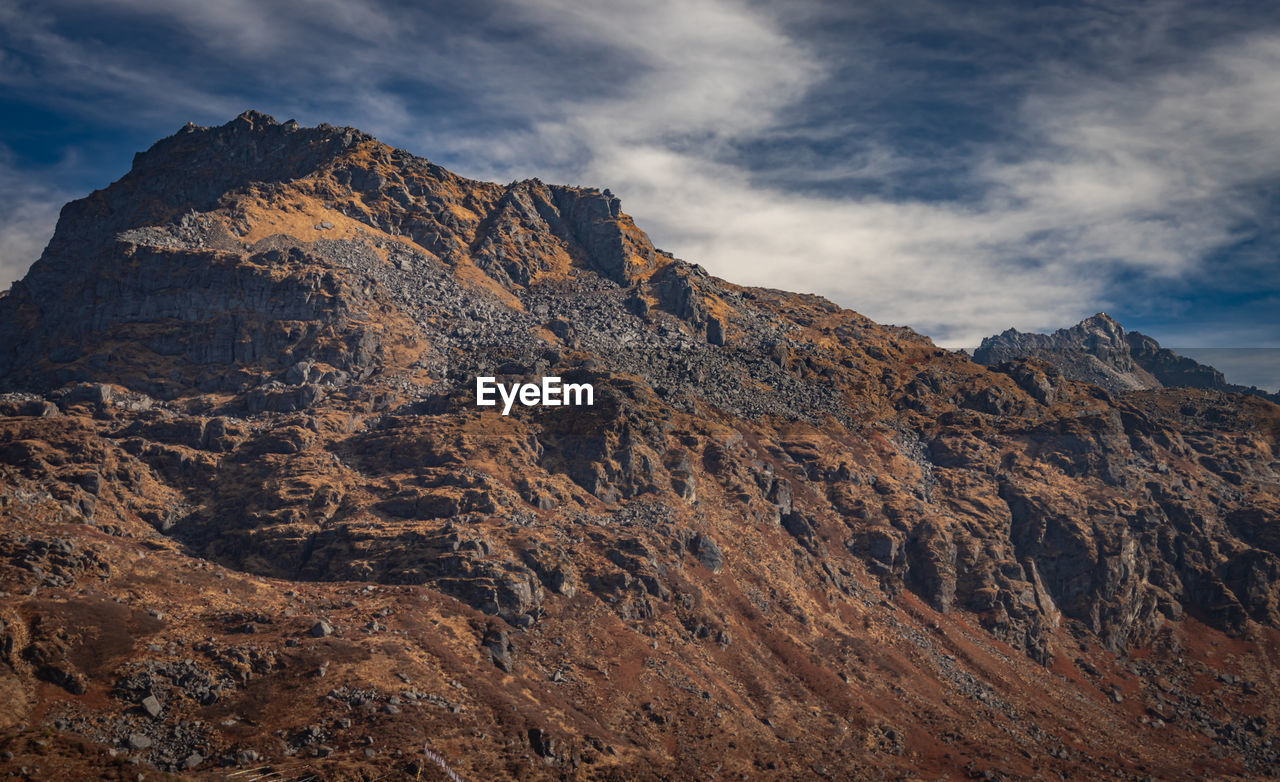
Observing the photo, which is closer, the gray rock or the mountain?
the gray rock

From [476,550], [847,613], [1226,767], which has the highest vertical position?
[476,550]

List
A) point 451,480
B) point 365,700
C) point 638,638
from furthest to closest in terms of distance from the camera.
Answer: point 451,480 → point 638,638 → point 365,700

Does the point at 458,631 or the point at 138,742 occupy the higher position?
the point at 458,631

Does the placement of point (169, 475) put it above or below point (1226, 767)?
above

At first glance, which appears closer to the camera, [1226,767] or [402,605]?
[402,605]

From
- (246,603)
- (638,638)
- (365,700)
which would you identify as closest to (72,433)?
(246,603)

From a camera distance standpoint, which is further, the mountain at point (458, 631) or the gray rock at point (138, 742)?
the mountain at point (458, 631)

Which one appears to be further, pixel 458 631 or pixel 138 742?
pixel 458 631

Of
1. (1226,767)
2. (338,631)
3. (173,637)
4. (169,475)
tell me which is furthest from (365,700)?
(1226,767)

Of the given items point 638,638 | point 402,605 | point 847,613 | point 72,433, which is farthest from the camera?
point 847,613

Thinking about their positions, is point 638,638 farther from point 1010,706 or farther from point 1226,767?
point 1226,767
